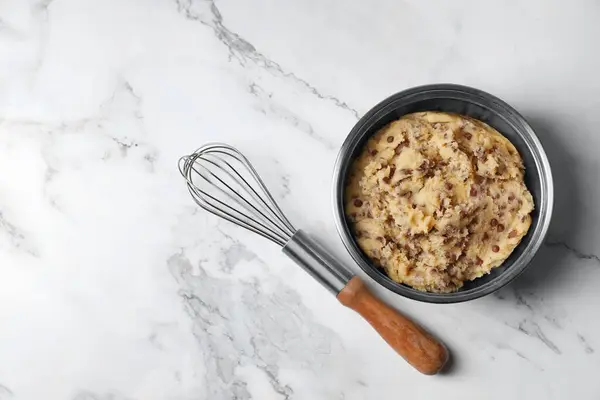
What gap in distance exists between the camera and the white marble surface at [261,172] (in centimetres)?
127

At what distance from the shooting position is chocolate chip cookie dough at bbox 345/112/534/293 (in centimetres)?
112

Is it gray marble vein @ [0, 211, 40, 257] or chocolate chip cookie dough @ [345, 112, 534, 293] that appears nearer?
chocolate chip cookie dough @ [345, 112, 534, 293]

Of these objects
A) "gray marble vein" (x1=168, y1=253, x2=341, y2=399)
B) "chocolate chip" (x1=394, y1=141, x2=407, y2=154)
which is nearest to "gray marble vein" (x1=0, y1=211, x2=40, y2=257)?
"gray marble vein" (x1=168, y1=253, x2=341, y2=399)

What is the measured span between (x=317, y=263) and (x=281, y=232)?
131 millimetres

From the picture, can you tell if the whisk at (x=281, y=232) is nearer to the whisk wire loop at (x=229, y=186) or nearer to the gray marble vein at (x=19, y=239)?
the whisk wire loop at (x=229, y=186)

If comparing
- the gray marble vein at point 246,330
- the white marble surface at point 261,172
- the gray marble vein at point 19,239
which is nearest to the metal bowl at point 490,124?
the white marble surface at point 261,172

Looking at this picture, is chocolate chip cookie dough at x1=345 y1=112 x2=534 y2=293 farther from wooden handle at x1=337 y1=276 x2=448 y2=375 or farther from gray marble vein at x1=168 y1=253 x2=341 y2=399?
gray marble vein at x1=168 y1=253 x2=341 y2=399

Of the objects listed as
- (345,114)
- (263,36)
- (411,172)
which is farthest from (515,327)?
(263,36)

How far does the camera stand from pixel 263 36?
1.34 meters

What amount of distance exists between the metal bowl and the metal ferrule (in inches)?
3.0

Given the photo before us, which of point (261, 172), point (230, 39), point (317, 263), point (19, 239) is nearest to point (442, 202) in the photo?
point (317, 263)

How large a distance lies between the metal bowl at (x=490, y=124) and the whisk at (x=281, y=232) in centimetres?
9

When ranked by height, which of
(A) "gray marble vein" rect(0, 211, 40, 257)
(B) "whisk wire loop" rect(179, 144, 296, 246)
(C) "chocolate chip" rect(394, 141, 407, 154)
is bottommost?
(A) "gray marble vein" rect(0, 211, 40, 257)

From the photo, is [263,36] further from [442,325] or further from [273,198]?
[442,325]
